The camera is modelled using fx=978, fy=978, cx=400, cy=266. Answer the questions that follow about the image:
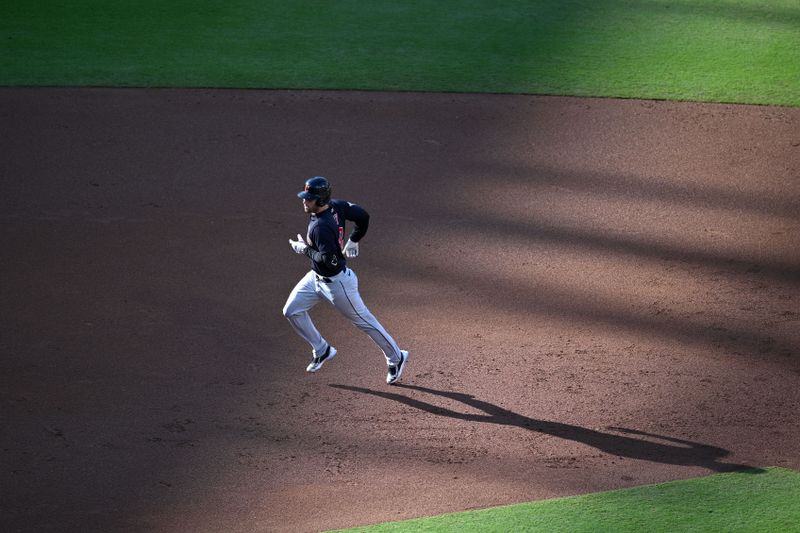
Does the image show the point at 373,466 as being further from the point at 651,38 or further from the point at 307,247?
the point at 651,38

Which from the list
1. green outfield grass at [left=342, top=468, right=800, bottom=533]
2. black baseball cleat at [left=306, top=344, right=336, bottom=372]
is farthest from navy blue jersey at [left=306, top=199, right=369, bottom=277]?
green outfield grass at [left=342, top=468, right=800, bottom=533]

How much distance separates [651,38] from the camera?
15242 mm

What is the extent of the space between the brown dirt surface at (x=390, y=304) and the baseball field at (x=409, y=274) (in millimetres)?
32

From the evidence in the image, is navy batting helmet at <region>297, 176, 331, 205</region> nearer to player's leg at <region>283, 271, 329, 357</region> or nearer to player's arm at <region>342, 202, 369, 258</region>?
player's arm at <region>342, 202, 369, 258</region>

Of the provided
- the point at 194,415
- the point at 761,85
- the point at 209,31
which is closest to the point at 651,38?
the point at 761,85

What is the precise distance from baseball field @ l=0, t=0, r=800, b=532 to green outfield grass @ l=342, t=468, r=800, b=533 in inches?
1.0

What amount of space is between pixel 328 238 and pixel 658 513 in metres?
2.95

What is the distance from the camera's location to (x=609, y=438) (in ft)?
22.9

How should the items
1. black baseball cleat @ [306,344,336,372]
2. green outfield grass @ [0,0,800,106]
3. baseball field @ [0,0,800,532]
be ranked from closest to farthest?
baseball field @ [0,0,800,532], black baseball cleat @ [306,344,336,372], green outfield grass @ [0,0,800,106]

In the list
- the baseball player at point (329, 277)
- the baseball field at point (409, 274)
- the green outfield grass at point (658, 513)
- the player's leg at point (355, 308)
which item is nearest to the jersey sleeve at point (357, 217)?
the baseball player at point (329, 277)

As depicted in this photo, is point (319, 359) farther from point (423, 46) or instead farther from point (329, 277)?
point (423, 46)

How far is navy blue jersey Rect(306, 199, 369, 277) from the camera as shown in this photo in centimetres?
714

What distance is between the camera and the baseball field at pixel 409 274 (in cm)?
653

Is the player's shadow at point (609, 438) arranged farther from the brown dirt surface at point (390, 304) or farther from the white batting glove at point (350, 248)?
the white batting glove at point (350, 248)
